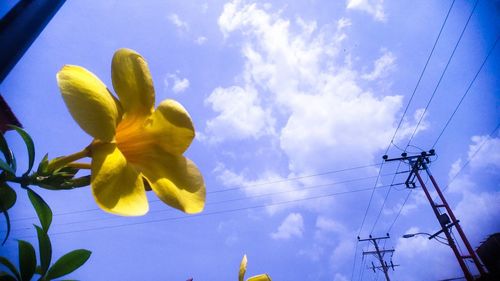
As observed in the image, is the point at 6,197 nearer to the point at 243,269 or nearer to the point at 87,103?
the point at 87,103

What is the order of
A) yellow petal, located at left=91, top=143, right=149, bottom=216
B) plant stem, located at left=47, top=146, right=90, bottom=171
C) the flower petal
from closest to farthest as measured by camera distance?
yellow petal, located at left=91, top=143, right=149, bottom=216 < plant stem, located at left=47, top=146, right=90, bottom=171 < the flower petal

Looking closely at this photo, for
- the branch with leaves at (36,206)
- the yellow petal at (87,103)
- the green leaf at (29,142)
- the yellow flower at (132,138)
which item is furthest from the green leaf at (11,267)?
the yellow petal at (87,103)

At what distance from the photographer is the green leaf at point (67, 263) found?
0.74 meters

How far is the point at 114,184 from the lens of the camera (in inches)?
18.7

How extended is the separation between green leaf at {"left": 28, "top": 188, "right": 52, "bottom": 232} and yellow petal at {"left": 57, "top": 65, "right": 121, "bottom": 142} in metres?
0.38

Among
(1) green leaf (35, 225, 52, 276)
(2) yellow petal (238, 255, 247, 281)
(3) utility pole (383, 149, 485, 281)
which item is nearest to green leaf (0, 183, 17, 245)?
(1) green leaf (35, 225, 52, 276)

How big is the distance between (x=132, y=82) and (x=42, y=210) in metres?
0.43

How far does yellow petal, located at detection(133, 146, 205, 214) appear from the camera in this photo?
587 millimetres

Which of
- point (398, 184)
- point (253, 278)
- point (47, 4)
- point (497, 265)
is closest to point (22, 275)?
point (253, 278)

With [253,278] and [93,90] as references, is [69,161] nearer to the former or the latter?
[93,90]

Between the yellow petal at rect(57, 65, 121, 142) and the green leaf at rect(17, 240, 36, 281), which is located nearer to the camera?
the yellow petal at rect(57, 65, 121, 142)

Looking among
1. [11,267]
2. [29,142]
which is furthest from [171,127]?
[11,267]

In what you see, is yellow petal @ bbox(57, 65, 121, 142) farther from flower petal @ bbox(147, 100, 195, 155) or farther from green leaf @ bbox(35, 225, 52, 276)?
green leaf @ bbox(35, 225, 52, 276)

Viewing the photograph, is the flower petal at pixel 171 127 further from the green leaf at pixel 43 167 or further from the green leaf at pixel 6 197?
the green leaf at pixel 6 197
